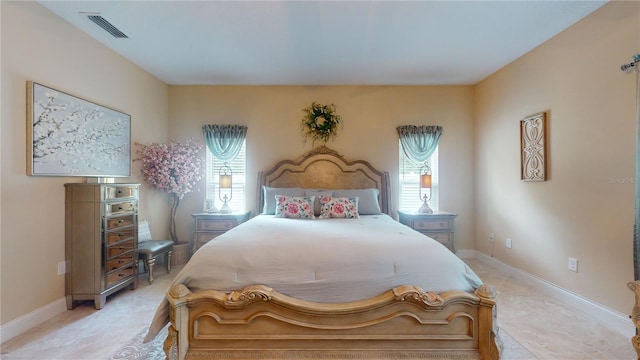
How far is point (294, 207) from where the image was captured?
3359 mm

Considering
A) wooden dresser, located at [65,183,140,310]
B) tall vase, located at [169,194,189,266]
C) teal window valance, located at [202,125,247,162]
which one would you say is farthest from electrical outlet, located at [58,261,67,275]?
teal window valance, located at [202,125,247,162]

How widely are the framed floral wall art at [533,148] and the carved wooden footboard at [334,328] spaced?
6.63ft

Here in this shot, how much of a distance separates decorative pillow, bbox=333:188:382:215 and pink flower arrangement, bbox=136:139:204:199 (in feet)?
7.01

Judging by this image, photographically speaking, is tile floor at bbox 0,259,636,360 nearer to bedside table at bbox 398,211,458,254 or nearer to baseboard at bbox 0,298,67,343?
baseboard at bbox 0,298,67,343

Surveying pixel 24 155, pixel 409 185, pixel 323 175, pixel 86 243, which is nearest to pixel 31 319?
pixel 86 243

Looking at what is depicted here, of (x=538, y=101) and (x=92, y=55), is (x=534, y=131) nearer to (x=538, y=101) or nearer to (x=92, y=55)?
(x=538, y=101)

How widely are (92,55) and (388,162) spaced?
12.9ft

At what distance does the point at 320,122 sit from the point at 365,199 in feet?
4.60

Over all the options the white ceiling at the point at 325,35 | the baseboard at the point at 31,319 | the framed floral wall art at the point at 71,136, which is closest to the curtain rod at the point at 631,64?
the white ceiling at the point at 325,35

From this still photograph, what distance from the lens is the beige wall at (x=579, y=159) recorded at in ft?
7.24

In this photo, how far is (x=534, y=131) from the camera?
308 centimetres

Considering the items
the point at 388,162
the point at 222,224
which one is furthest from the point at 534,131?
the point at 222,224

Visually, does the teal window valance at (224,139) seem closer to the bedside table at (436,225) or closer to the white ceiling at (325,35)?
the white ceiling at (325,35)

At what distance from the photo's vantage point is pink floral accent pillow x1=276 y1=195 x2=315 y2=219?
3332 millimetres
